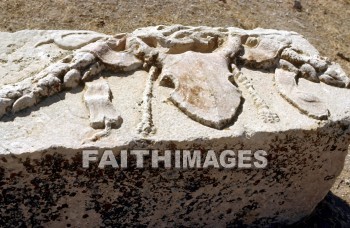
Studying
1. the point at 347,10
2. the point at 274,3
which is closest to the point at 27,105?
the point at 274,3

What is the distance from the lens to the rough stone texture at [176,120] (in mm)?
2631

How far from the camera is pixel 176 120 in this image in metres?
2.76

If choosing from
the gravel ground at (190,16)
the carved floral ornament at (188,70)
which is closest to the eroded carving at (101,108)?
the carved floral ornament at (188,70)

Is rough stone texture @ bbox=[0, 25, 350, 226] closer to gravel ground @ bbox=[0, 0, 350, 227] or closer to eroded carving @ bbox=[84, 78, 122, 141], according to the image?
eroded carving @ bbox=[84, 78, 122, 141]

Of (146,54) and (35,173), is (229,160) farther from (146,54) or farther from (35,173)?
(35,173)

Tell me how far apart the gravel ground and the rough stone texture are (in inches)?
72.4

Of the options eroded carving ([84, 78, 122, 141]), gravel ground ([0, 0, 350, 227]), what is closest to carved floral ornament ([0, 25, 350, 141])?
eroded carving ([84, 78, 122, 141])

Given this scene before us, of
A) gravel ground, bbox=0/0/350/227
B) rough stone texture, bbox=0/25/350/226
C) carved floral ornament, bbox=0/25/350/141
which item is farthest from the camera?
gravel ground, bbox=0/0/350/227

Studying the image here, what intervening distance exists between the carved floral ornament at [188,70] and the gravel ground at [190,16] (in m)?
1.91

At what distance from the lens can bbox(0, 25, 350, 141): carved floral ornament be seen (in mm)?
2754

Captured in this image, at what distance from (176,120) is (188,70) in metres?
0.41

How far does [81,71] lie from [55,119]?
1.35ft

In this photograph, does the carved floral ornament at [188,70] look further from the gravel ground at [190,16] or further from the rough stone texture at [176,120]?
the gravel ground at [190,16]

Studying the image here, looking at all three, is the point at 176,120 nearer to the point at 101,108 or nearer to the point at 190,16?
the point at 101,108
